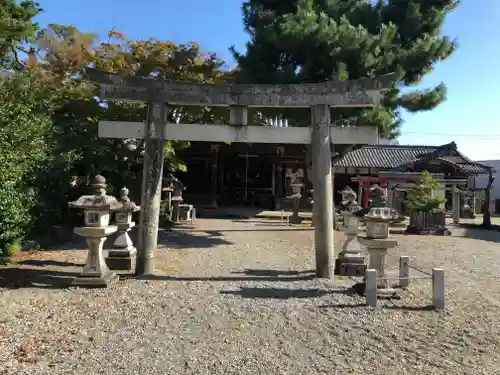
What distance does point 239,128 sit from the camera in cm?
759

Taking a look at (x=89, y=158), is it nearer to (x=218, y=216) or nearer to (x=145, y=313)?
(x=218, y=216)

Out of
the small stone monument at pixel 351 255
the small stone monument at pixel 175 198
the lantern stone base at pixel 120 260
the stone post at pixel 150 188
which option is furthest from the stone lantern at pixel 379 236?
the small stone monument at pixel 175 198

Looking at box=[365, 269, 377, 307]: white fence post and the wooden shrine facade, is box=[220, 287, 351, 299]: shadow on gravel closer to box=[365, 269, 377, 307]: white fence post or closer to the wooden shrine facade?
box=[365, 269, 377, 307]: white fence post

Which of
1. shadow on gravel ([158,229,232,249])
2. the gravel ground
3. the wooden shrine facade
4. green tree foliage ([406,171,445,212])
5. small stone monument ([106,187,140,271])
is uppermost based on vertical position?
the wooden shrine facade

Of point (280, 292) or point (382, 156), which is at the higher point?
point (382, 156)

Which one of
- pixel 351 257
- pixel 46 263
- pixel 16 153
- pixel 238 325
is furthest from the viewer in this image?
pixel 46 263

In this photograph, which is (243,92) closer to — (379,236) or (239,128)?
(239,128)

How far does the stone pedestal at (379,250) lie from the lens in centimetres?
643

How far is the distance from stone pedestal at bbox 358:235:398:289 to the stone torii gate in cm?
95

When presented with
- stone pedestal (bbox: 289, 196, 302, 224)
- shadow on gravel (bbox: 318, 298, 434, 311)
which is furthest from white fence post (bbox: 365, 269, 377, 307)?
stone pedestal (bbox: 289, 196, 302, 224)

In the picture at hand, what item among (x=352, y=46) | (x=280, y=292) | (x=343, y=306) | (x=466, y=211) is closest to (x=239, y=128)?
(x=280, y=292)

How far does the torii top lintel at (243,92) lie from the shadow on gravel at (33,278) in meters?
3.34

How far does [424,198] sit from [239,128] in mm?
11321

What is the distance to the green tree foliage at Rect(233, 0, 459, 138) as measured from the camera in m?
11.3
